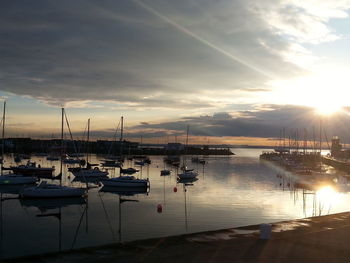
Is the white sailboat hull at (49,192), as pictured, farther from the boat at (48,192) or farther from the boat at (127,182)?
the boat at (127,182)

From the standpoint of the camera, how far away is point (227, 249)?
50.2 ft

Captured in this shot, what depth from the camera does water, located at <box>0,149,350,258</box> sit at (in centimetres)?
2469

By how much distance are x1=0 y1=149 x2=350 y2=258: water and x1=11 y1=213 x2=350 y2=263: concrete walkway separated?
306 inches

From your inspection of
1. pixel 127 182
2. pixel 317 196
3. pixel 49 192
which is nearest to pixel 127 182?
pixel 127 182

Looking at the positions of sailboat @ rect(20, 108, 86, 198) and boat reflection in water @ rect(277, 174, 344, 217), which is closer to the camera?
boat reflection in water @ rect(277, 174, 344, 217)

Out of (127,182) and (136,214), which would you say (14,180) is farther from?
(136,214)

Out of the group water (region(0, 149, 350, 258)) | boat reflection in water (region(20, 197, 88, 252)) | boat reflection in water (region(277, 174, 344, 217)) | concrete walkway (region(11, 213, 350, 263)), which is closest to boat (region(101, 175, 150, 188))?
water (region(0, 149, 350, 258))

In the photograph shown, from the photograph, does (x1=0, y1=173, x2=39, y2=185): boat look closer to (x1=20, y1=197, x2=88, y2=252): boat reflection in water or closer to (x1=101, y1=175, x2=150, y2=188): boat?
(x1=101, y1=175, x2=150, y2=188): boat

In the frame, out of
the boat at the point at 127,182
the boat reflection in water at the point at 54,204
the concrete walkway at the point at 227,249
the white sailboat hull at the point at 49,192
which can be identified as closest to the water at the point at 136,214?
the boat reflection in water at the point at 54,204

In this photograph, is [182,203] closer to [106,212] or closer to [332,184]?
[106,212]

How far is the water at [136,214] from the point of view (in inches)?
972

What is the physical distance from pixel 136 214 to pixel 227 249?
20.4 meters

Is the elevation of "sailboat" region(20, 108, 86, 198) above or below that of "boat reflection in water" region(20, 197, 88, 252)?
above

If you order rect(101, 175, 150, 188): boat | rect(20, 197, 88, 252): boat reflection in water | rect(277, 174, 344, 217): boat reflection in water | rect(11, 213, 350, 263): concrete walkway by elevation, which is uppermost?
rect(11, 213, 350, 263): concrete walkway
